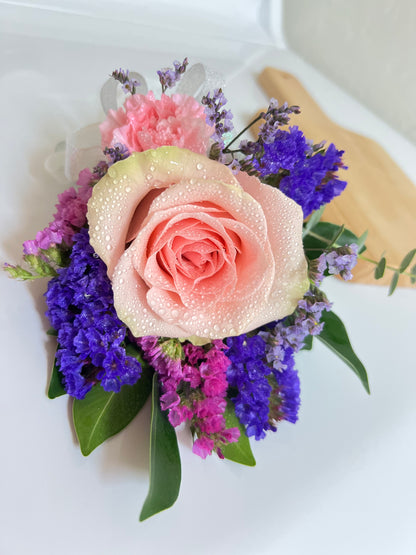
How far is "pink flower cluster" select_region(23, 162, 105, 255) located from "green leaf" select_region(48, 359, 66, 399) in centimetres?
13

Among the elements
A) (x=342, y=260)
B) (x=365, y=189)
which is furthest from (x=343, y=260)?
(x=365, y=189)

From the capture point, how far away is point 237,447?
0.59 metres

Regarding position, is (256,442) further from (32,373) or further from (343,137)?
(343,137)

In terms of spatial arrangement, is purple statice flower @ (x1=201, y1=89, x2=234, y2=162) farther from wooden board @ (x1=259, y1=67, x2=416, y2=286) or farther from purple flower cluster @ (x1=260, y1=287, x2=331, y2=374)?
wooden board @ (x1=259, y1=67, x2=416, y2=286)

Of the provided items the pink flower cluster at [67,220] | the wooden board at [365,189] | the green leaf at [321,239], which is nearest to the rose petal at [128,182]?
the pink flower cluster at [67,220]

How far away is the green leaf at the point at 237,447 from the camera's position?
589 millimetres

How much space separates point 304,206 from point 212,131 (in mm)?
138

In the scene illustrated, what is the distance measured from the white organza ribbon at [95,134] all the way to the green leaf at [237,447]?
365 millimetres

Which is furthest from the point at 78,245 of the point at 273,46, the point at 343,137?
the point at 273,46

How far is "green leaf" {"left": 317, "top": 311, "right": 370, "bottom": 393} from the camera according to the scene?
0.63m

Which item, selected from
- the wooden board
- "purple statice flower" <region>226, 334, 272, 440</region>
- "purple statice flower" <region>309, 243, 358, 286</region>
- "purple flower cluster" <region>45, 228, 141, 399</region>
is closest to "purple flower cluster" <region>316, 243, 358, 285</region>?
"purple statice flower" <region>309, 243, 358, 286</region>

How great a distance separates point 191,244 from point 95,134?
1.04 feet

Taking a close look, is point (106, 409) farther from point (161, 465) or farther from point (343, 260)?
point (343, 260)

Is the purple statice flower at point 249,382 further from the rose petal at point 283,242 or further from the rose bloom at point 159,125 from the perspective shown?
the rose bloom at point 159,125
